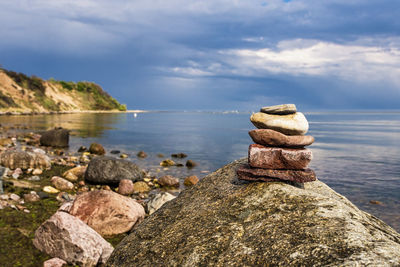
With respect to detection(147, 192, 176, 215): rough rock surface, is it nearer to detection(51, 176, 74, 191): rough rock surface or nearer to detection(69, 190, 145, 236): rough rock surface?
detection(69, 190, 145, 236): rough rock surface

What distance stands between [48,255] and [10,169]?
10.4 m

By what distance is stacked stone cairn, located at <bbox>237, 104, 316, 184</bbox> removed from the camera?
469cm

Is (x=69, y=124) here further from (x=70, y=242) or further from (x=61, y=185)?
(x=70, y=242)

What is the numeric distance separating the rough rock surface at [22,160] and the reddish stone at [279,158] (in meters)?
15.2

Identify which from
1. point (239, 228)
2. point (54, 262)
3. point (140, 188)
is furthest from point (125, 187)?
point (239, 228)

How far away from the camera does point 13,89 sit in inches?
3873

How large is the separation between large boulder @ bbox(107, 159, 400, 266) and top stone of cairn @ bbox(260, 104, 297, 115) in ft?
3.73

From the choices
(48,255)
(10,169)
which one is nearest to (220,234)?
(48,255)

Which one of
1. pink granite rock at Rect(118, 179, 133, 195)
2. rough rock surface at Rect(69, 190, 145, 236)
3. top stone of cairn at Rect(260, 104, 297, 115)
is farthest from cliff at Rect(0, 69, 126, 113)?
top stone of cairn at Rect(260, 104, 297, 115)

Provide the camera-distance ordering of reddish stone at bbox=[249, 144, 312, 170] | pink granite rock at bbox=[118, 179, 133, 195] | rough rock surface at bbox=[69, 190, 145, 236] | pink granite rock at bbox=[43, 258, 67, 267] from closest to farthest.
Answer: reddish stone at bbox=[249, 144, 312, 170], pink granite rock at bbox=[43, 258, 67, 267], rough rock surface at bbox=[69, 190, 145, 236], pink granite rock at bbox=[118, 179, 133, 195]

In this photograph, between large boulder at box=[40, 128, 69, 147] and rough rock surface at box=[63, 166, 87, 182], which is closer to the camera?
rough rock surface at box=[63, 166, 87, 182]

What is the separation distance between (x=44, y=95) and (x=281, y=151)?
125m

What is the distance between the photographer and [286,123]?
15.8 feet

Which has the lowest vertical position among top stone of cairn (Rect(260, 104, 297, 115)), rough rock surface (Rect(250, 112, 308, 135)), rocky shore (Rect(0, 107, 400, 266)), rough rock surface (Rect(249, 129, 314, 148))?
rocky shore (Rect(0, 107, 400, 266))
